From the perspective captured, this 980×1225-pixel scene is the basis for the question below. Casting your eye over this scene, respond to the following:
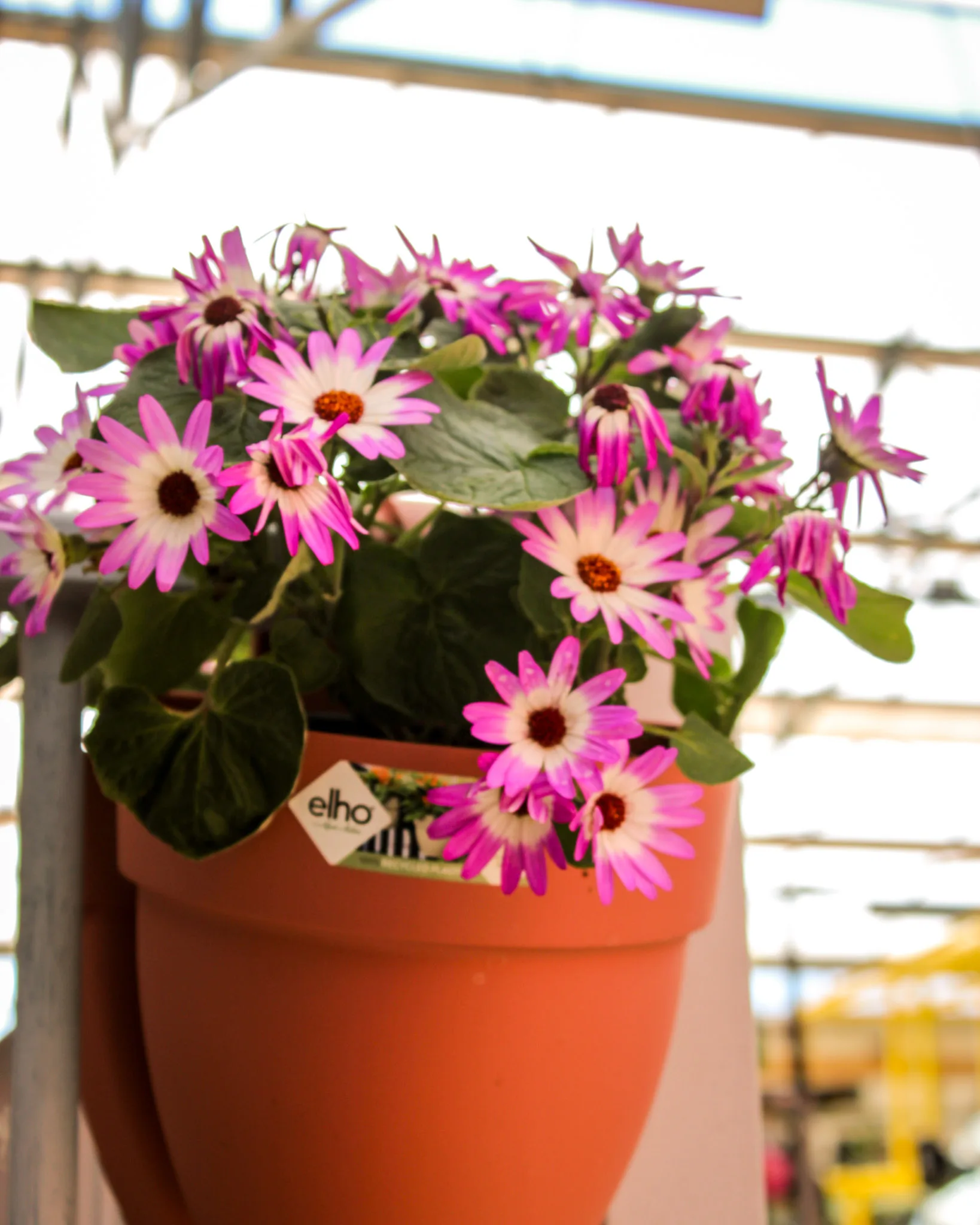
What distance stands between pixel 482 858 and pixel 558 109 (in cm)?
511

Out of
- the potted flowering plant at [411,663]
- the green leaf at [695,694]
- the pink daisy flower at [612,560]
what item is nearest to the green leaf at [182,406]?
the potted flowering plant at [411,663]

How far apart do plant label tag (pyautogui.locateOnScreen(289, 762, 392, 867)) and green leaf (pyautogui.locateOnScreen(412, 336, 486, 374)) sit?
0.15 m

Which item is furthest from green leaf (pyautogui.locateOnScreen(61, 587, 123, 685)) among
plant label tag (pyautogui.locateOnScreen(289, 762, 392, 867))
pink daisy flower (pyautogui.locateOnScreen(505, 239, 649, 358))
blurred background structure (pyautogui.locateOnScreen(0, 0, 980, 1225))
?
blurred background structure (pyautogui.locateOnScreen(0, 0, 980, 1225))

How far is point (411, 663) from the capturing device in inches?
17.9

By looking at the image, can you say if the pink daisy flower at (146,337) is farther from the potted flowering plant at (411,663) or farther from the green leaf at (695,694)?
the green leaf at (695,694)

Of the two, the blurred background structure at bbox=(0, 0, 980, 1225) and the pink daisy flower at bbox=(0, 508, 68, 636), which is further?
the blurred background structure at bbox=(0, 0, 980, 1225)

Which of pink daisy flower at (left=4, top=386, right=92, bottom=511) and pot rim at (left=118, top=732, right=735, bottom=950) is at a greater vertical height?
pink daisy flower at (left=4, top=386, right=92, bottom=511)

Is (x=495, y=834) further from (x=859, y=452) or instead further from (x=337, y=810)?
(x=859, y=452)

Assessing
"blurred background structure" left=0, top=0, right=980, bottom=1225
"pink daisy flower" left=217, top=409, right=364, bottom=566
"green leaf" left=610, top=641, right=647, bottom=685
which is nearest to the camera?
"pink daisy flower" left=217, top=409, right=364, bottom=566

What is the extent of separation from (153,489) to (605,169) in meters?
5.03

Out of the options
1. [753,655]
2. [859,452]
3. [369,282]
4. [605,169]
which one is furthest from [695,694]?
[605,169]

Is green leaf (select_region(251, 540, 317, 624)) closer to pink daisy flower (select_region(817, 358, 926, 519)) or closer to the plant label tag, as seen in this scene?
the plant label tag

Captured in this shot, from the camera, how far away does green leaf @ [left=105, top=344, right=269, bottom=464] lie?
422 millimetres

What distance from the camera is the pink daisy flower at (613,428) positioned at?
390 millimetres
